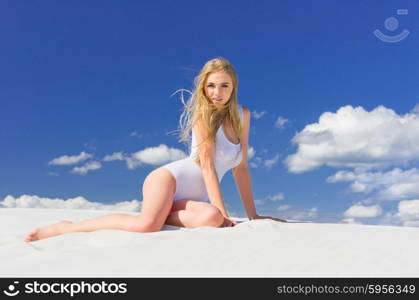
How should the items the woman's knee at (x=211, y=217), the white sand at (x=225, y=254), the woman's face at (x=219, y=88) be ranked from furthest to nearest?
the woman's face at (x=219, y=88) < the woman's knee at (x=211, y=217) < the white sand at (x=225, y=254)

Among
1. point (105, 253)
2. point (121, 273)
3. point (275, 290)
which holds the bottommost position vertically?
point (275, 290)

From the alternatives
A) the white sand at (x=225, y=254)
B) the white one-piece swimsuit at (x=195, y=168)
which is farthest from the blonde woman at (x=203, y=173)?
the white sand at (x=225, y=254)

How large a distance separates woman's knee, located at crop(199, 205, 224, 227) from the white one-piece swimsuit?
1.16 feet

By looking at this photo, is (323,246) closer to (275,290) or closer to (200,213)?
(275,290)

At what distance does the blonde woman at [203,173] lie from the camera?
3.35 m

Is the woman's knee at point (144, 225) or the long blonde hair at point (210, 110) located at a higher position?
the long blonde hair at point (210, 110)

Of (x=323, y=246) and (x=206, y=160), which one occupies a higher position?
(x=206, y=160)

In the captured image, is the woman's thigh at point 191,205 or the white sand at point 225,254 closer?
the white sand at point 225,254

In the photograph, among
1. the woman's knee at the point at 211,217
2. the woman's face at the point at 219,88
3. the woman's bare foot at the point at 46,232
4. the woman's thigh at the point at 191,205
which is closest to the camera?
the woman's knee at the point at 211,217

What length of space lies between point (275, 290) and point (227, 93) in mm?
2113

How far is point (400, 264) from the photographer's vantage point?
2.21 meters

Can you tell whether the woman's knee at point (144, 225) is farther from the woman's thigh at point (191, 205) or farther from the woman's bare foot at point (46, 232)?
the woman's bare foot at point (46, 232)

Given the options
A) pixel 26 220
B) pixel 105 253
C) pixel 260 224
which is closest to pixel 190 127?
pixel 260 224

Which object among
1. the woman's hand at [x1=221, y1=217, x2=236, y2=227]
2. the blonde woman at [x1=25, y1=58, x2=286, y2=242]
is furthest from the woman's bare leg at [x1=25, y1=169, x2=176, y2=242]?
the woman's hand at [x1=221, y1=217, x2=236, y2=227]
